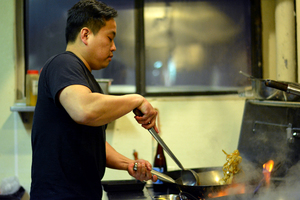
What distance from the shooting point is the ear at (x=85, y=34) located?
3.21 feet

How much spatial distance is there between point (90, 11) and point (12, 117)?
1283mm

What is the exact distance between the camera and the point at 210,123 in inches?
80.6

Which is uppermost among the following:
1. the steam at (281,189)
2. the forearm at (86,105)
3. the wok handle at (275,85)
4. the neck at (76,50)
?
the neck at (76,50)

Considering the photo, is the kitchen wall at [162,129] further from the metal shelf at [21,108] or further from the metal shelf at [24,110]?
the metal shelf at [21,108]

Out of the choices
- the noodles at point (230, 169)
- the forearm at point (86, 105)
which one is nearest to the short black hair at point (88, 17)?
the forearm at point (86, 105)

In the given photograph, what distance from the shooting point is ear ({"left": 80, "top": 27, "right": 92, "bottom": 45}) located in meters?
0.98

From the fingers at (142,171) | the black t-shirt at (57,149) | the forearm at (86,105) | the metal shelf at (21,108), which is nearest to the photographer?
the forearm at (86,105)

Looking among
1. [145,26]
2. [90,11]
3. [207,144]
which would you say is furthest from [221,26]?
[90,11]

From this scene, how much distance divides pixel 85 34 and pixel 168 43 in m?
1.21

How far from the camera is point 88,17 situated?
0.98 m

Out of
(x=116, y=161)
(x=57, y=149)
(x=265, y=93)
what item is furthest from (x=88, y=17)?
(x=265, y=93)

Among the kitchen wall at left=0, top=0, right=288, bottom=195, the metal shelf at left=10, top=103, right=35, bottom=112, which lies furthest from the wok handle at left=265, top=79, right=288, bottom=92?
the metal shelf at left=10, top=103, right=35, bottom=112

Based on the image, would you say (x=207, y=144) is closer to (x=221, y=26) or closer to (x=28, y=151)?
(x=221, y=26)

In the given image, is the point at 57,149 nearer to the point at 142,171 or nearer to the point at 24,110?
the point at 142,171
